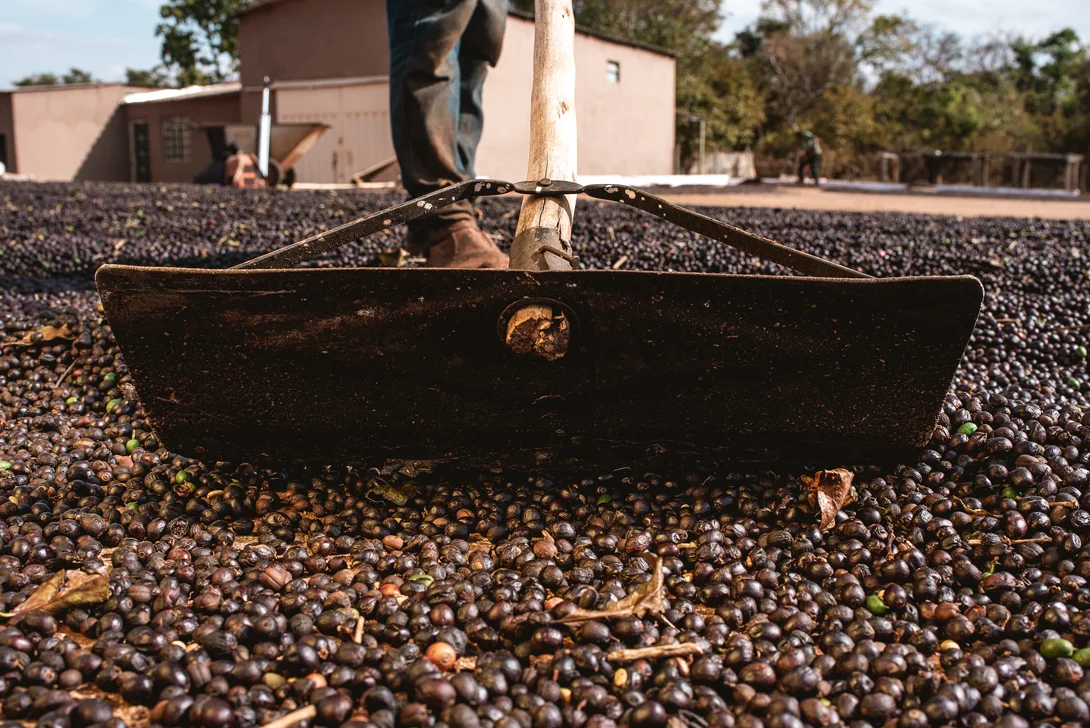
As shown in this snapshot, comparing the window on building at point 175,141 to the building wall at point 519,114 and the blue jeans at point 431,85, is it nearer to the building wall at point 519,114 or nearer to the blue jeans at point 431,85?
the building wall at point 519,114

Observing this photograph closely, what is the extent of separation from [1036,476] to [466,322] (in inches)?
45.6

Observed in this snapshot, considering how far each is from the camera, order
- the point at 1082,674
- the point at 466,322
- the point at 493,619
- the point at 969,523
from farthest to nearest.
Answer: the point at 969,523
the point at 466,322
the point at 493,619
the point at 1082,674

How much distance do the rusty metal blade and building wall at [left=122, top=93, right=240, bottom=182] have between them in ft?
65.1

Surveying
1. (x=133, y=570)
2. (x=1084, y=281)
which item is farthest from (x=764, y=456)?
(x=1084, y=281)

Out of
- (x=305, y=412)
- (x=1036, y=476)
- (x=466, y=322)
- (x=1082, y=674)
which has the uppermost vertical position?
(x=466, y=322)

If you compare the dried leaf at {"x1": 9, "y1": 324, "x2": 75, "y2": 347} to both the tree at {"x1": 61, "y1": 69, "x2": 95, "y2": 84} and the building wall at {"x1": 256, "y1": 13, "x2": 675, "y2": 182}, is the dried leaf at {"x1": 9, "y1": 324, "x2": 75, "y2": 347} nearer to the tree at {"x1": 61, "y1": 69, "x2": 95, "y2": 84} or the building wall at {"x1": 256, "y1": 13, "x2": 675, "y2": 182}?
the building wall at {"x1": 256, "y1": 13, "x2": 675, "y2": 182}

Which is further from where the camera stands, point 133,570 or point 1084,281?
point 1084,281

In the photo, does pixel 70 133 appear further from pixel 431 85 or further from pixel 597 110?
pixel 431 85

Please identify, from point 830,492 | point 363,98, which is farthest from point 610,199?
point 363,98

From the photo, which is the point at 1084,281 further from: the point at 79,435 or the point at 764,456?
the point at 79,435

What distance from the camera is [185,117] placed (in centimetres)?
2134

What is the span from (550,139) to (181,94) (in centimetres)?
2310

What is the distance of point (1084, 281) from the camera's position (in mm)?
3951

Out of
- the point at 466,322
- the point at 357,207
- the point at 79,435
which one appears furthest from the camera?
the point at 357,207
